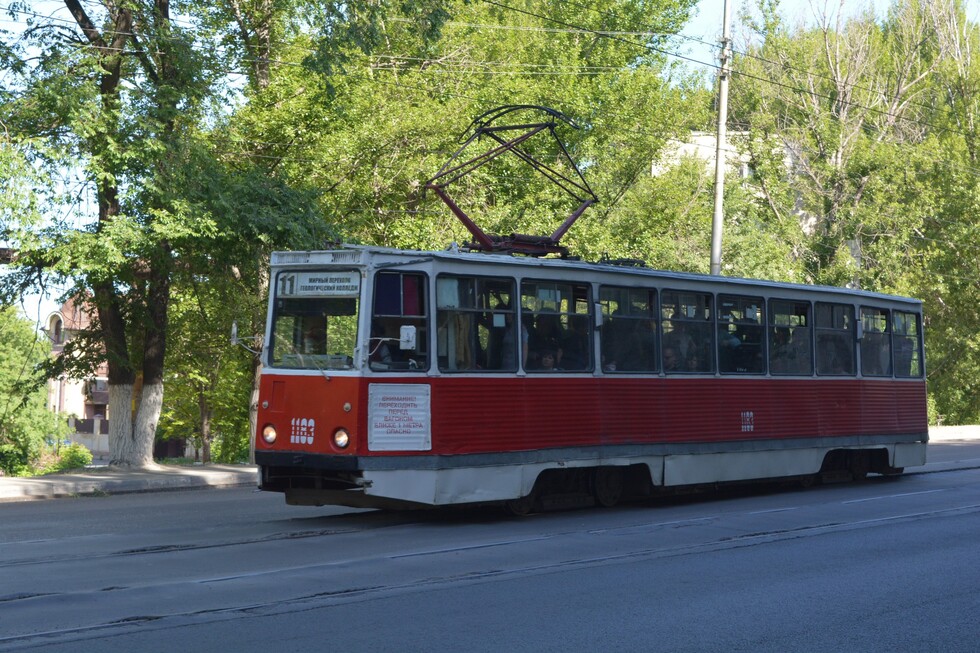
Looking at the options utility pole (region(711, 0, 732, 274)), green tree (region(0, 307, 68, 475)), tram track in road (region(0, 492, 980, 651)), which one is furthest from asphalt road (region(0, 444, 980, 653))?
green tree (region(0, 307, 68, 475))

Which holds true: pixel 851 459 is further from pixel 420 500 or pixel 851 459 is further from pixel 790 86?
pixel 790 86

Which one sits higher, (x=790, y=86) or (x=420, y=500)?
(x=790, y=86)

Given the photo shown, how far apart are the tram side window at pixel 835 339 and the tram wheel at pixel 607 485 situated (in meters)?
4.70

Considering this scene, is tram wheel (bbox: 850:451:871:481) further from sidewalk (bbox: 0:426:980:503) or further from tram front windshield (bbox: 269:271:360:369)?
tram front windshield (bbox: 269:271:360:369)

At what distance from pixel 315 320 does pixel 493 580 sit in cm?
455

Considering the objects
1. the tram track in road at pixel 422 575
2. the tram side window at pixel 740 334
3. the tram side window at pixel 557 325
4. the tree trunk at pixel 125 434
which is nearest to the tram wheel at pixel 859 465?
the tram side window at pixel 740 334

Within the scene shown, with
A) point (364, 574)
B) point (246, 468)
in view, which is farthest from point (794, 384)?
point (246, 468)

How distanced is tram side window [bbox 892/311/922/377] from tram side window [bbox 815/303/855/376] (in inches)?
63.4

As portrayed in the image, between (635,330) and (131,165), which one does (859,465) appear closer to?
(635,330)

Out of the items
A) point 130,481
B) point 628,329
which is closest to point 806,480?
point 628,329

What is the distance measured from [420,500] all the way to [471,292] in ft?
7.93

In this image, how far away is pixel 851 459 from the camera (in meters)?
20.2

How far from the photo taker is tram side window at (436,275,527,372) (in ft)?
43.5

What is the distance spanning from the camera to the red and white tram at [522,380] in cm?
1292
